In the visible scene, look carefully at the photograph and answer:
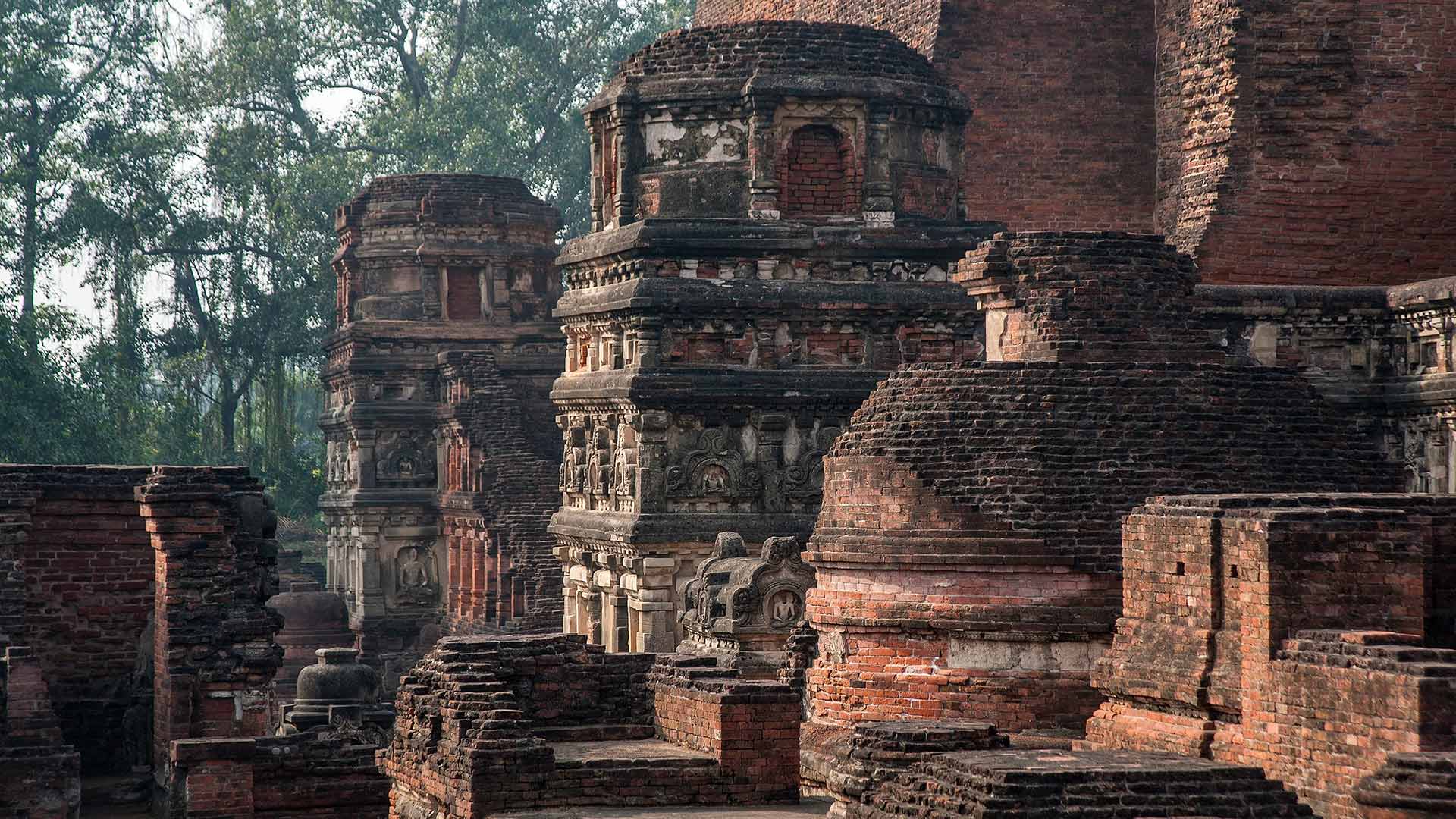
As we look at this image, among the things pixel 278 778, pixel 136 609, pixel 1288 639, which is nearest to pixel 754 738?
pixel 1288 639

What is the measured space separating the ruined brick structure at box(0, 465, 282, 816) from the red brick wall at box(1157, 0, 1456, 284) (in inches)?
362

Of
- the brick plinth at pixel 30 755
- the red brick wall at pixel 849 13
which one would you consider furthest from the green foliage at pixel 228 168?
the brick plinth at pixel 30 755

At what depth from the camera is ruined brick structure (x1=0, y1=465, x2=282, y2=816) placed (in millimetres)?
15898

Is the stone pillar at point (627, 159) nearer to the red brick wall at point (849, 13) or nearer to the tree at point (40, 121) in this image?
the red brick wall at point (849, 13)

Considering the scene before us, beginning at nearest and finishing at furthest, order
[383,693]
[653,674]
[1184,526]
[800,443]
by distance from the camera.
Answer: [1184,526], [653,674], [800,443], [383,693]

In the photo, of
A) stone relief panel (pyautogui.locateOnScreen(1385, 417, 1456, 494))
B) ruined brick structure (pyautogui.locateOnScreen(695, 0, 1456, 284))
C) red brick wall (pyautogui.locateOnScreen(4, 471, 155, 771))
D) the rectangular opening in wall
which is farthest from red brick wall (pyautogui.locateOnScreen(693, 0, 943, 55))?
red brick wall (pyautogui.locateOnScreen(4, 471, 155, 771))

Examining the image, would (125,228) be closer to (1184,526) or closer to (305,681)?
(305,681)

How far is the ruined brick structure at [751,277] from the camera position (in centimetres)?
2223

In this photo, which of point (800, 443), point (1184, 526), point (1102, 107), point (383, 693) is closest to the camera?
point (1184, 526)

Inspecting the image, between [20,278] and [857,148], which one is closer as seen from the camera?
[857,148]

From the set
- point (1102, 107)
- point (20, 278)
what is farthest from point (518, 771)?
point (20, 278)

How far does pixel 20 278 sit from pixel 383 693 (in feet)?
49.5

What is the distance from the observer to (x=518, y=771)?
12039 millimetres

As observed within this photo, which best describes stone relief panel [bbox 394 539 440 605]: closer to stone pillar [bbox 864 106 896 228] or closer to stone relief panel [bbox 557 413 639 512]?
stone relief panel [bbox 557 413 639 512]
